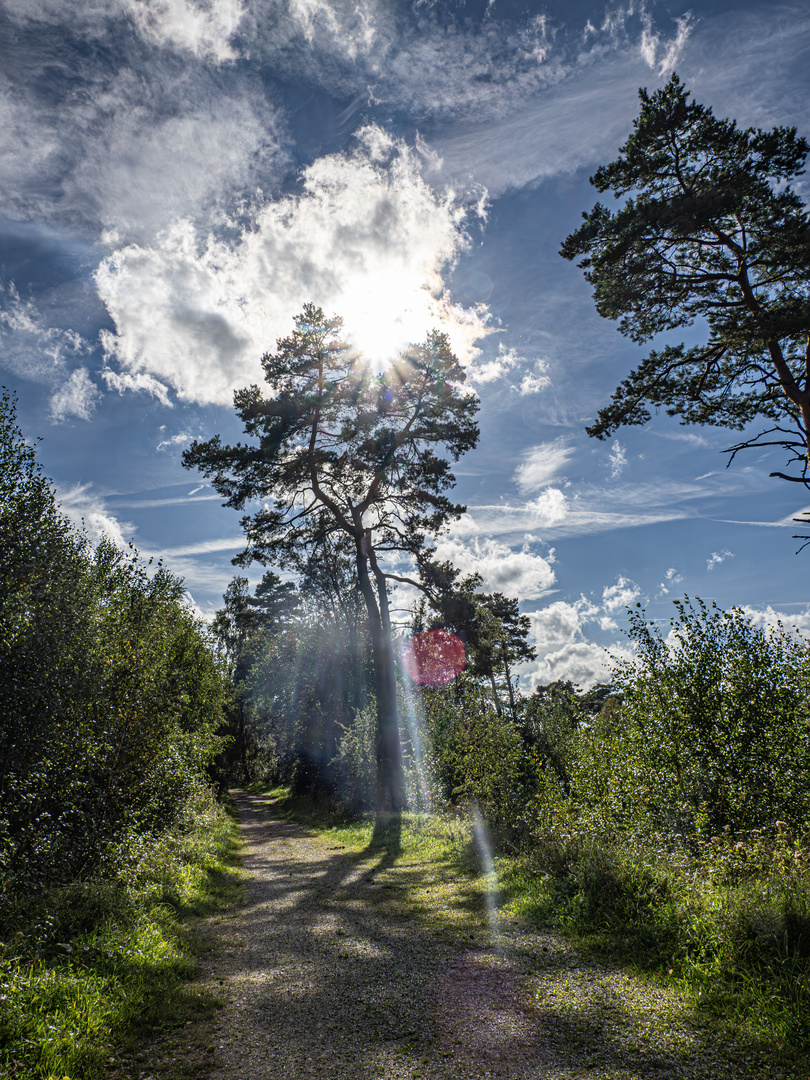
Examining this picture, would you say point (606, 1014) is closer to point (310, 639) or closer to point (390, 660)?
point (390, 660)

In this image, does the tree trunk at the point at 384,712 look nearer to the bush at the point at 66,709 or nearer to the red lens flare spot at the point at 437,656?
the red lens flare spot at the point at 437,656

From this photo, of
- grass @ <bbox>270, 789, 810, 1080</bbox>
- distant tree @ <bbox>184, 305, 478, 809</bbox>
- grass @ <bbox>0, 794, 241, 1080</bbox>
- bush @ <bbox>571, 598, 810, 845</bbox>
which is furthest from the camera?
distant tree @ <bbox>184, 305, 478, 809</bbox>

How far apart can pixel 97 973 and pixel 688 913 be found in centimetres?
676

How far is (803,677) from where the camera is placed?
806 cm

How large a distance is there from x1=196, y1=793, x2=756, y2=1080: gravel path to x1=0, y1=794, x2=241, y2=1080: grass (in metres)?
0.64

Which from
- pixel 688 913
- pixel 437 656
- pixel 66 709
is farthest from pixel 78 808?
pixel 437 656

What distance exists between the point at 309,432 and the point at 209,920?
1498cm

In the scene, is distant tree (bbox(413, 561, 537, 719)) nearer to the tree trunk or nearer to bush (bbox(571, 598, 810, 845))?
the tree trunk

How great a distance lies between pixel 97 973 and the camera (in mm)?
5715

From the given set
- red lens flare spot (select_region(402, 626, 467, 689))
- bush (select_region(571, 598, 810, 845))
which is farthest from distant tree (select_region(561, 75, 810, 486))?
red lens flare spot (select_region(402, 626, 467, 689))

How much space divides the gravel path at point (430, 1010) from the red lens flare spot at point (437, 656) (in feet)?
38.8

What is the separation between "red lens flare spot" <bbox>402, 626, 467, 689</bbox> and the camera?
20250 millimetres

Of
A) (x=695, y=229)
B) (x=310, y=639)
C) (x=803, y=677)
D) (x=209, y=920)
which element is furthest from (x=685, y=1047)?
(x=310, y=639)

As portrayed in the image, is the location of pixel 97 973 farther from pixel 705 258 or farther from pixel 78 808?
pixel 705 258
